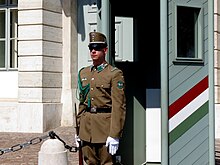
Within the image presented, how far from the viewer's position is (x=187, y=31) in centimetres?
611

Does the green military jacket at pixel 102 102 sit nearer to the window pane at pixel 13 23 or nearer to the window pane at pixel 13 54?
the window pane at pixel 13 54

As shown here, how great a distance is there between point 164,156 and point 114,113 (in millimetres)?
946

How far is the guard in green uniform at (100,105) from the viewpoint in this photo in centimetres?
523

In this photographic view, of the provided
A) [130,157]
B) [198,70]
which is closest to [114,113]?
[198,70]

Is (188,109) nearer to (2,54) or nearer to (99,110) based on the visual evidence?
(99,110)

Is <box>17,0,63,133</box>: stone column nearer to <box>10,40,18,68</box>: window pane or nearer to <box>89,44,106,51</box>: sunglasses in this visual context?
<box>10,40,18,68</box>: window pane

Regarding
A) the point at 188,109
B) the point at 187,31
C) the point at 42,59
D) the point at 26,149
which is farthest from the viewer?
the point at 42,59

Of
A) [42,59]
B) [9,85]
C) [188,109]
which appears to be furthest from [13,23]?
[188,109]

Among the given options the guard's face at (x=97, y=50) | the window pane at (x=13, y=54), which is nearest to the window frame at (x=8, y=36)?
the window pane at (x=13, y=54)

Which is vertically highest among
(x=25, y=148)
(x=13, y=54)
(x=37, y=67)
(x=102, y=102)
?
(x=13, y=54)

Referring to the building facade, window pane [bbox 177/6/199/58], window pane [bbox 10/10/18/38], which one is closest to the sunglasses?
window pane [bbox 177/6/199/58]

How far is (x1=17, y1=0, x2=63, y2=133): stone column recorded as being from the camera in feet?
43.4

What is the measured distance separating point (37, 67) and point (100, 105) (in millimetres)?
8112

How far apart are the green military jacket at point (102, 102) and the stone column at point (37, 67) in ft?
25.3
